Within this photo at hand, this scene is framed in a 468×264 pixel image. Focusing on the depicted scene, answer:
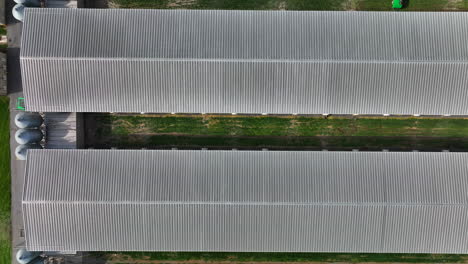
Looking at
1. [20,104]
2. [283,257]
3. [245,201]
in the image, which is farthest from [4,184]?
[283,257]

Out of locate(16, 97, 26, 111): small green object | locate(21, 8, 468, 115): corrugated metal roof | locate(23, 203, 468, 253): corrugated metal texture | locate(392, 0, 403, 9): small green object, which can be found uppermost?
locate(392, 0, 403, 9): small green object

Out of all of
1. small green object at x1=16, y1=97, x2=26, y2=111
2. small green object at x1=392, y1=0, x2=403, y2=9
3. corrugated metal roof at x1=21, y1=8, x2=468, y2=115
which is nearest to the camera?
corrugated metal roof at x1=21, y1=8, x2=468, y2=115

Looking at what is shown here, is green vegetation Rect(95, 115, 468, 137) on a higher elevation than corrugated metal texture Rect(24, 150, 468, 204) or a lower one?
higher

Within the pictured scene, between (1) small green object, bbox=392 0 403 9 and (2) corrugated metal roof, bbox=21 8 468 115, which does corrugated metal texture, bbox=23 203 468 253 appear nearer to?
(2) corrugated metal roof, bbox=21 8 468 115

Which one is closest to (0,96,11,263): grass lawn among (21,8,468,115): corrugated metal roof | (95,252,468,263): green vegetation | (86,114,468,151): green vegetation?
(21,8,468,115): corrugated metal roof

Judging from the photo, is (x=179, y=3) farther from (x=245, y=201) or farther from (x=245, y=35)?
(x=245, y=201)

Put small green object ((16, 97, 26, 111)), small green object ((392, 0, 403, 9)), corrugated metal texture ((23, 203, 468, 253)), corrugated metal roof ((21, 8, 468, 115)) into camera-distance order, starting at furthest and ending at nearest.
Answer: small green object ((16, 97, 26, 111))
small green object ((392, 0, 403, 9))
corrugated metal texture ((23, 203, 468, 253))
corrugated metal roof ((21, 8, 468, 115))

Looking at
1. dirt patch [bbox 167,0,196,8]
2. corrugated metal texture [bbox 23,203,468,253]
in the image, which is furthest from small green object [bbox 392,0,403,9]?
dirt patch [bbox 167,0,196,8]

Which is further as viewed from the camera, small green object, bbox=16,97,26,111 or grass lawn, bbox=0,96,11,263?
grass lawn, bbox=0,96,11,263
